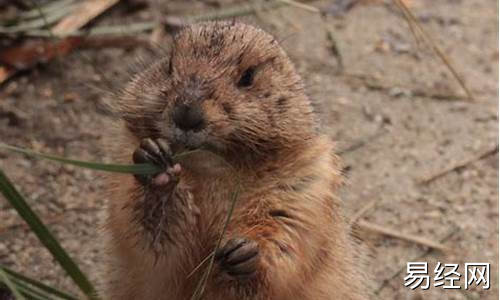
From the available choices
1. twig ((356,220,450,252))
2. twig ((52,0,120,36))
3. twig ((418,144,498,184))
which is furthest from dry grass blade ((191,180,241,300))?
twig ((52,0,120,36))

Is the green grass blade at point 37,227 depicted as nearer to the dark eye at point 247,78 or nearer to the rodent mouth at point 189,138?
the rodent mouth at point 189,138

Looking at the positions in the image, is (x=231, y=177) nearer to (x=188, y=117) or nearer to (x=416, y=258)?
(x=188, y=117)

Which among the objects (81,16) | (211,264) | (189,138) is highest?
(189,138)

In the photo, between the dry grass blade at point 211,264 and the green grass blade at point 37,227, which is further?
the green grass blade at point 37,227

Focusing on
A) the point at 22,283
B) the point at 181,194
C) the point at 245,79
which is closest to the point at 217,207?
the point at 181,194

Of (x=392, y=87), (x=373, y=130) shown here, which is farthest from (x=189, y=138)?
(x=392, y=87)

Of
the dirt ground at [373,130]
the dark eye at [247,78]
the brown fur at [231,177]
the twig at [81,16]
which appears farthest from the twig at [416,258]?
the twig at [81,16]
